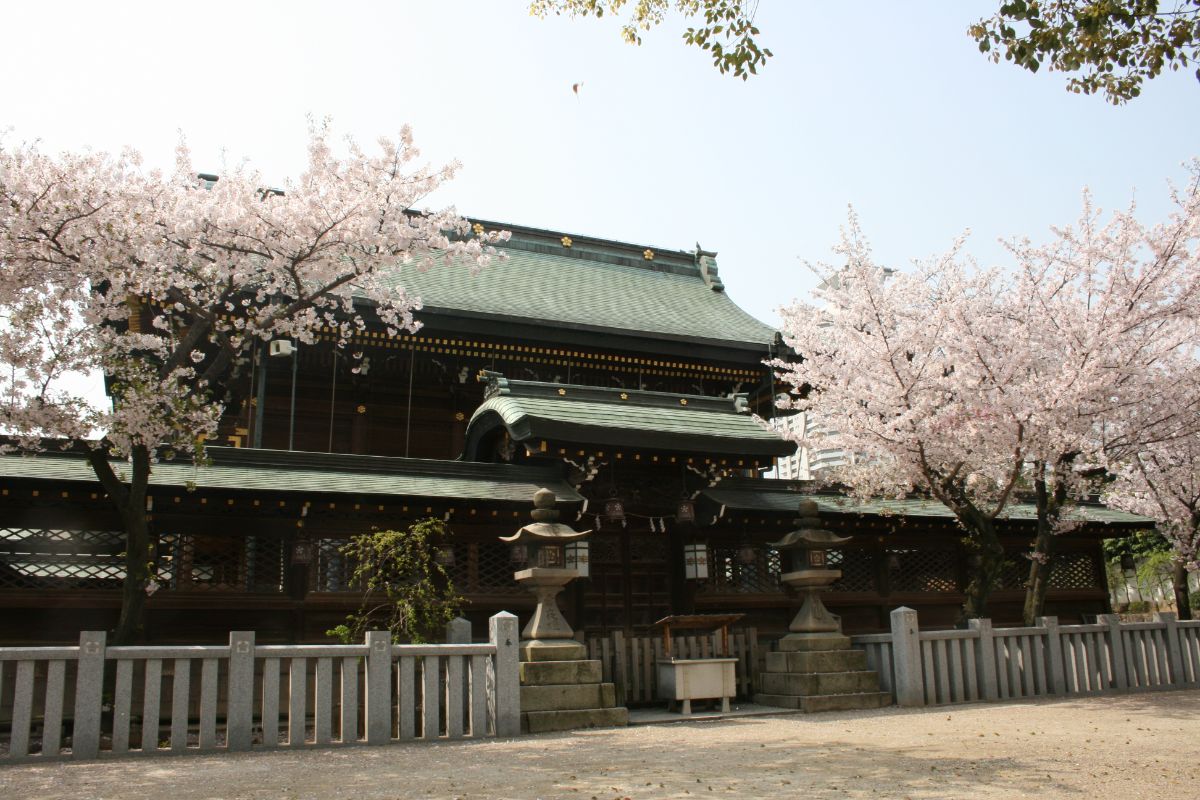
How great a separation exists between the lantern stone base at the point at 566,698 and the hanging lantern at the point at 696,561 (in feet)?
11.5

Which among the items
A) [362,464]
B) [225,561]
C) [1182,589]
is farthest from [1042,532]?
[225,561]

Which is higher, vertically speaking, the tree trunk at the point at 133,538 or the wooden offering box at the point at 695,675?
the tree trunk at the point at 133,538

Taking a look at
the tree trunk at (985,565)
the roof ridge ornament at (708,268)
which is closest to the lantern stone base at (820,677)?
the tree trunk at (985,565)

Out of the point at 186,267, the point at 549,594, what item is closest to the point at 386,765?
the point at 549,594

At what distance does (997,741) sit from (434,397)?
36.4ft

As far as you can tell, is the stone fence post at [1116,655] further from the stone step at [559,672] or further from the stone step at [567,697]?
the stone step at [559,672]

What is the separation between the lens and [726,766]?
25.0ft

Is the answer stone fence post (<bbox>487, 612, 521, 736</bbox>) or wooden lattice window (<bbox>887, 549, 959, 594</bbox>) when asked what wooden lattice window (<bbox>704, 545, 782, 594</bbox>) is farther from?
stone fence post (<bbox>487, 612, 521, 736</bbox>)

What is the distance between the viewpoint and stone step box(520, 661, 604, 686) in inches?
416

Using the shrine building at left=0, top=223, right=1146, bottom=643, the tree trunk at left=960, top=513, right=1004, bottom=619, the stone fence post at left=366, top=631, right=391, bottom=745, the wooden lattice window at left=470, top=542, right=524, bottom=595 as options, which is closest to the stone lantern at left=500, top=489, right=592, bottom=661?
the shrine building at left=0, top=223, right=1146, bottom=643

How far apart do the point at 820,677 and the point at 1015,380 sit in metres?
5.45

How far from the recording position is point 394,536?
38.3ft

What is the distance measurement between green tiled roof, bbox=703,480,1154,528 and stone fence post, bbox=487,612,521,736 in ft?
15.6

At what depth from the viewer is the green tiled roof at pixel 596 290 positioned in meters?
17.4
